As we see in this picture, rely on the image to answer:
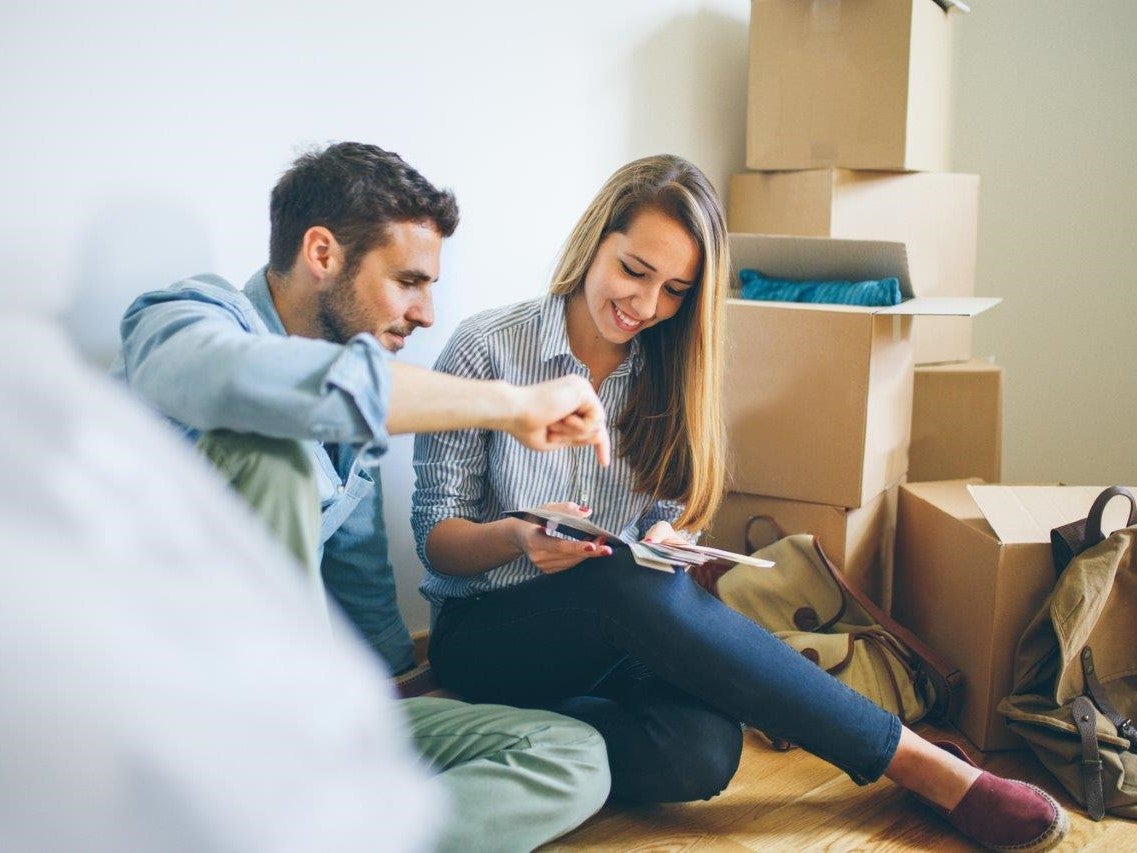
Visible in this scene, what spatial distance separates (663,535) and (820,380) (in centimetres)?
51

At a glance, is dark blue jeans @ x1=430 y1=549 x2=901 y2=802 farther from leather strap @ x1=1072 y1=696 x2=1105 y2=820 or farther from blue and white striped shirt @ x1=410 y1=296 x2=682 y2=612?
leather strap @ x1=1072 y1=696 x2=1105 y2=820

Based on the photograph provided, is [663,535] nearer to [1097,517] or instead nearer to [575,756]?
[575,756]

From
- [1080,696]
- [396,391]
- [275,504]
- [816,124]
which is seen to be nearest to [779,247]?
[816,124]

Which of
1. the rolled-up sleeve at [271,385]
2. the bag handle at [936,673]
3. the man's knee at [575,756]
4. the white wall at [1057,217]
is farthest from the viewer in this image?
the white wall at [1057,217]

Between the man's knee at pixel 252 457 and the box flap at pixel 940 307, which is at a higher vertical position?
the box flap at pixel 940 307

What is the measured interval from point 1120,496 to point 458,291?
101cm

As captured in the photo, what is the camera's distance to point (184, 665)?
71 centimetres

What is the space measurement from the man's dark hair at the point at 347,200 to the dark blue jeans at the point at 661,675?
45 centimetres

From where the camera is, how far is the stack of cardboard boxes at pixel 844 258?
66.3 inches

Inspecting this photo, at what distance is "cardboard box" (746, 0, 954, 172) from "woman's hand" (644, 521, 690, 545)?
95 cm

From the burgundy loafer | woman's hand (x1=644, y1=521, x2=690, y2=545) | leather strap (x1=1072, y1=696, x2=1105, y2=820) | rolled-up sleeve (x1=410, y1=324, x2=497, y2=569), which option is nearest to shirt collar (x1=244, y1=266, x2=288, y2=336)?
rolled-up sleeve (x1=410, y1=324, x2=497, y2=569)

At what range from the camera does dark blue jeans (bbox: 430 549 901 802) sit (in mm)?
1192

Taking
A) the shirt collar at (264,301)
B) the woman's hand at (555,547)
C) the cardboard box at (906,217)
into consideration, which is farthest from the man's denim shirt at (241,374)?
the cardboard box at (906,217)

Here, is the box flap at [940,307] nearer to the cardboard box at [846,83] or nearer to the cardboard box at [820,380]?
the cardboard box at [820,380]
